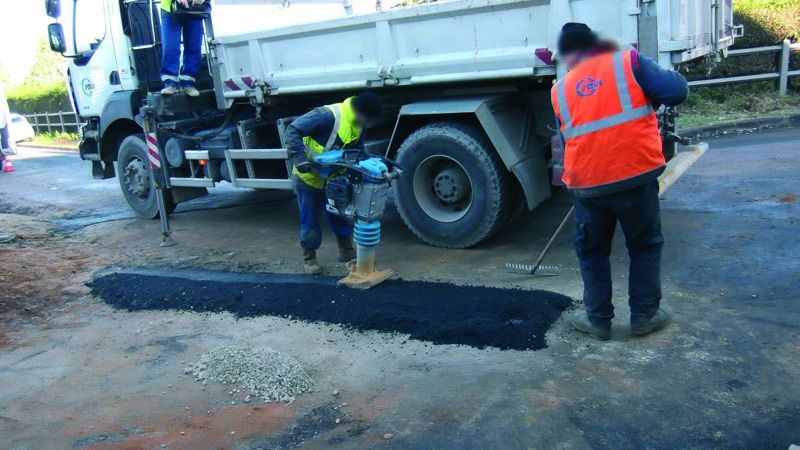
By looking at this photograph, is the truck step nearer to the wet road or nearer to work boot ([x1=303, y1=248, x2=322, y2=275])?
work boot ([x1=303, y1=248, x2=322, y2=275])

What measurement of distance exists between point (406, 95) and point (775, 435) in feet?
14.3

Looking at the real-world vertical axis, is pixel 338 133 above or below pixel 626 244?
above

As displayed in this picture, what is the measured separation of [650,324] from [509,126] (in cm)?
240

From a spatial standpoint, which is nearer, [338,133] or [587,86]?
[587,86]

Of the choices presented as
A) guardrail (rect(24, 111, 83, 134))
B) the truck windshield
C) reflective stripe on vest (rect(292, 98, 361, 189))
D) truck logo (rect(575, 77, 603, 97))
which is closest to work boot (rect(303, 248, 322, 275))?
reflective stripe on vest (rect(292, 98, 361, 189))

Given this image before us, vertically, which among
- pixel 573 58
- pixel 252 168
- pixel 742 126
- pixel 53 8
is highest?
pixel 53 8

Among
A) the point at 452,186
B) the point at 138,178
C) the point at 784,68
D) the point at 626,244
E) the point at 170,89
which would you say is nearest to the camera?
the point at 626,244

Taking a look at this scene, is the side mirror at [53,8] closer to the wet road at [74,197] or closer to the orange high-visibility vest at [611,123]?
the wet road at [74,197]

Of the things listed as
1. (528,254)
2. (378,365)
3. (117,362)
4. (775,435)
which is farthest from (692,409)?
(117,362)

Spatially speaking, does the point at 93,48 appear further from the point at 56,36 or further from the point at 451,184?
the point at 451,184

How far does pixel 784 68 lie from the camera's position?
41.5 ft

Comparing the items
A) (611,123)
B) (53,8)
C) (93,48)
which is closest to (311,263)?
(611,123)

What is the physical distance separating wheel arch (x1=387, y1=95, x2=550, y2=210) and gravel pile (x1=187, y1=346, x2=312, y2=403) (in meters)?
2.63

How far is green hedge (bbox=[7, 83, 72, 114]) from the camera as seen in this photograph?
2669cm
